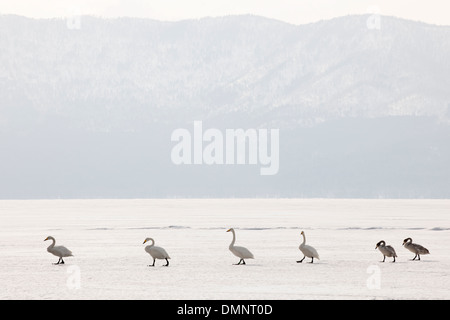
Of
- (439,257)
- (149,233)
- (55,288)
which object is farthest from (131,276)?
(149,233)

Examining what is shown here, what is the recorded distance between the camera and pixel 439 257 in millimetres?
36000

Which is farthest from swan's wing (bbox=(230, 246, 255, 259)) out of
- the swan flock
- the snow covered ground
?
the snow covered ground

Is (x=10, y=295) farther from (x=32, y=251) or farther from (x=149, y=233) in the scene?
(x=149, y=233)

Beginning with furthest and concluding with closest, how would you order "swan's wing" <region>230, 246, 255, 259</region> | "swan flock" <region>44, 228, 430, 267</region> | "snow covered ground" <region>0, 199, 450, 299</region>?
1. "swan's wing" <region>230, 246, 255, 259</region>
2. "swan flock" <region>44, 228, 430, 267</region>
3. "snow covered ground" <region>0, 199, 450, 299</region>

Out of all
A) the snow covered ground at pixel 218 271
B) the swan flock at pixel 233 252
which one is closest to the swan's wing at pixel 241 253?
the swan flock at pixel 233 252

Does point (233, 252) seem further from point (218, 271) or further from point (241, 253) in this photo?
point (218, 271)

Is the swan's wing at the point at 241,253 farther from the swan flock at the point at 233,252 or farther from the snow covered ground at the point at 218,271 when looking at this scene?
the snow covered ground at the point at 218,271

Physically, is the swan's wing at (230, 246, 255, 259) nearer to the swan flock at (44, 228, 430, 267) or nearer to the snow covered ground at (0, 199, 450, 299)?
the swan flock at (44, 228, 430, 267)

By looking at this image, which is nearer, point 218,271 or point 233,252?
point 218,271

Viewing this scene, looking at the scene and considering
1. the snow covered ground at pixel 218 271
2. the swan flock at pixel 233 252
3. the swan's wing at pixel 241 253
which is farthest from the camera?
the swan's wing at pixel 241 253

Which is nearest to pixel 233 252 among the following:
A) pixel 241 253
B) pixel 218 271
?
pixel 241 253

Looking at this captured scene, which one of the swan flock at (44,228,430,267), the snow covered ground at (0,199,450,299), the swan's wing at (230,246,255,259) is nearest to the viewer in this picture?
the snow covered ground at (0,199,450,299)

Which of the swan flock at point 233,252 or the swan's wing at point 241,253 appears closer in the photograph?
the swan flock at point 233,252
